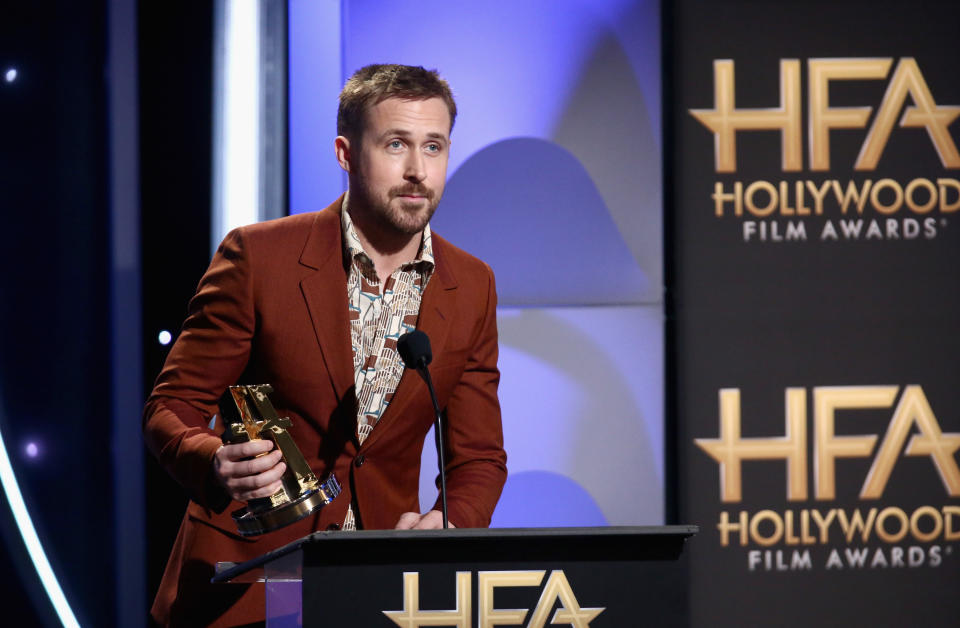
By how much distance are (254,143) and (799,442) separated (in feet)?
7.40

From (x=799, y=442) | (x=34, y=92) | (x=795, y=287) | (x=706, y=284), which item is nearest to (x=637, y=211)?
(x=706, y=284)

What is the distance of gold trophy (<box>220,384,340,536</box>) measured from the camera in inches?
71.2

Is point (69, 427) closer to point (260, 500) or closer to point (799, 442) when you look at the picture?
point (260, 500)

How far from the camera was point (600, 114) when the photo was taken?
3.84 meters

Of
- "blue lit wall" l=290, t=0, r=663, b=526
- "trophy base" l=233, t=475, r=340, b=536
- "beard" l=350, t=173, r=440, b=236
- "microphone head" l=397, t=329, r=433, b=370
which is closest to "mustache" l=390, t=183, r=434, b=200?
"beard" l=350, t=173, r=440, b=236

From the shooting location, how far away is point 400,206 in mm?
2525

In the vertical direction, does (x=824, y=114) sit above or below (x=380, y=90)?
above

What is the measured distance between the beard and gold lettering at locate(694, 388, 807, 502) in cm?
171

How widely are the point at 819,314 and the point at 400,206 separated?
2.00 meters

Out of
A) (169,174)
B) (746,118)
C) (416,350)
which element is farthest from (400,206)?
(746,118)

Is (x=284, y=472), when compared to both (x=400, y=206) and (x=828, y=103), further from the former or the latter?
(x=828, y=103)

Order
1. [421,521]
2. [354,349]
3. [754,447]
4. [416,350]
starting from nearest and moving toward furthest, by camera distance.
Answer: [416,350], [421,521], [354,349], [754,447]

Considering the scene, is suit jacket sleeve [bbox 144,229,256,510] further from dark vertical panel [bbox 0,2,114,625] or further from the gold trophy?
dark vertical panel [bbox 0,2,114,625]

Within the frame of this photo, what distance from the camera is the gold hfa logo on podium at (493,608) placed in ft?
5.03
